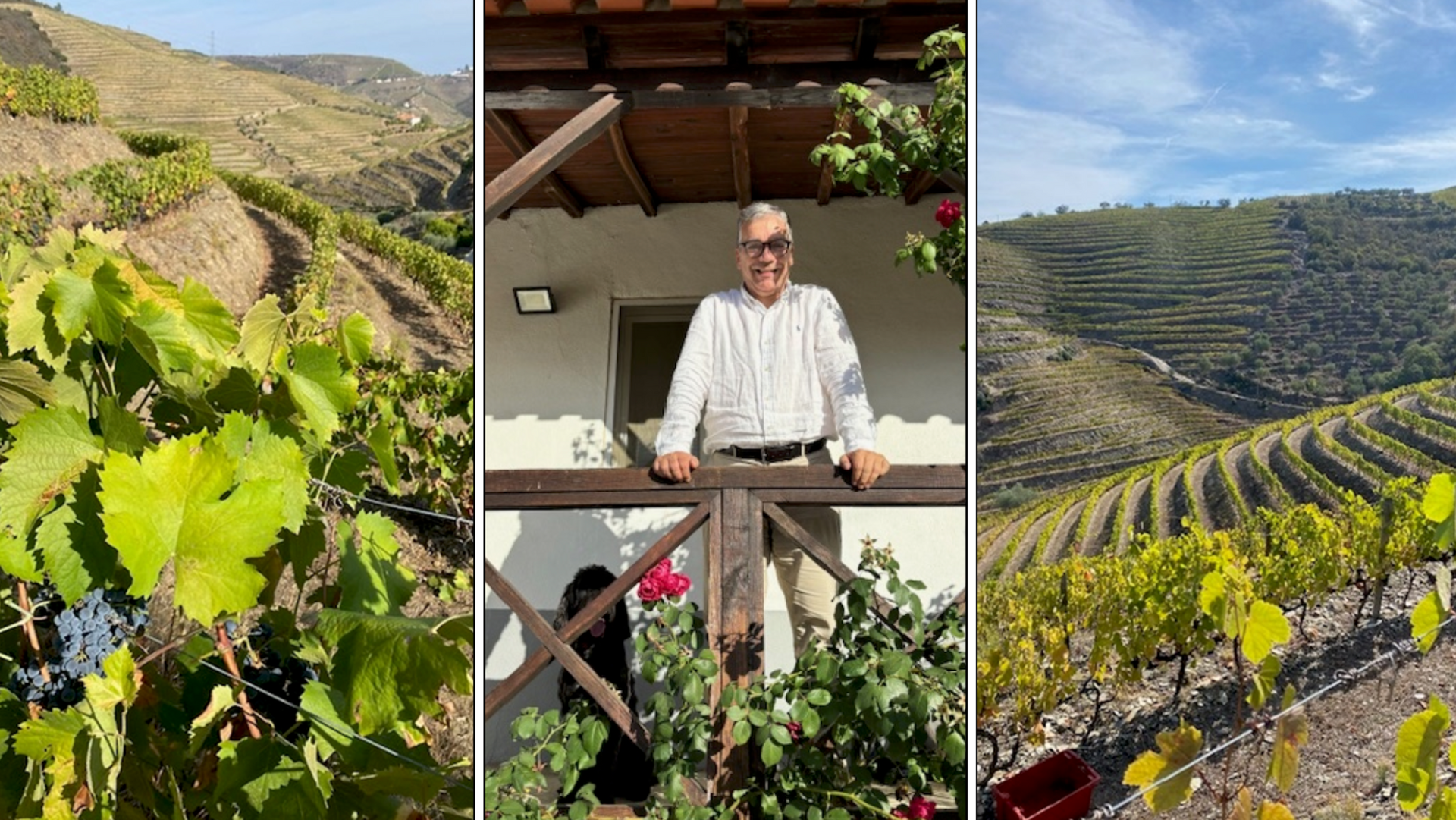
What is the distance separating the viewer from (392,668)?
1.36 m

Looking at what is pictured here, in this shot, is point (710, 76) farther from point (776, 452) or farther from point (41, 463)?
point (41, 463)

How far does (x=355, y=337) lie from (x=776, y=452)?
719 mm

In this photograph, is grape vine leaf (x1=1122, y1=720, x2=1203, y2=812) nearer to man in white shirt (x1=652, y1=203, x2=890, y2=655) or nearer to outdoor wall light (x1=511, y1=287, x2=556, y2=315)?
man in white shirt (x1=652, y1=203, x2=890, y2=655)

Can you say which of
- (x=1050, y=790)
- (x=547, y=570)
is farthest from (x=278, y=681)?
(x=1050, y=790)

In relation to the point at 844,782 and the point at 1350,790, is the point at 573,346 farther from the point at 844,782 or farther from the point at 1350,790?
the point at 1350,790

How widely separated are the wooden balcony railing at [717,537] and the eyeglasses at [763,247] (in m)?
0.35

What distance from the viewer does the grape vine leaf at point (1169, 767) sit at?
59.3 inches

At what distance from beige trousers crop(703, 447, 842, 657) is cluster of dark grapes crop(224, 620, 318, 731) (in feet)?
2.28

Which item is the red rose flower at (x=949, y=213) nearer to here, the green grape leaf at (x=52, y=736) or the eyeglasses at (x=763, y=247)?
the eyeglasses at (x=763, y=247)

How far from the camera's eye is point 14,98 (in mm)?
14273

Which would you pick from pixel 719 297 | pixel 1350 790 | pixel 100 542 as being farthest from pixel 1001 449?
pixel 100 542

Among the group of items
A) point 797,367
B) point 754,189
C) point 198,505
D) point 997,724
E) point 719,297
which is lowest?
point 997,724

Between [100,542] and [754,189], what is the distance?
1193 millimetres

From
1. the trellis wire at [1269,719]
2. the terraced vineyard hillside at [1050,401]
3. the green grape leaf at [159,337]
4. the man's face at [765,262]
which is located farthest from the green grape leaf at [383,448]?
the trellis wire at [1269,719]
